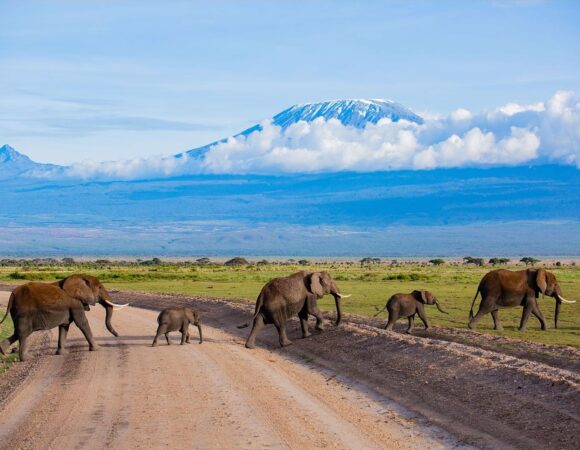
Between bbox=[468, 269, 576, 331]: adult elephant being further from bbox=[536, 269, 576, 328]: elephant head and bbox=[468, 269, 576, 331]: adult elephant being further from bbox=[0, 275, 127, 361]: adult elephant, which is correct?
bbox=[0, 275, 127, 361]: adult elephant

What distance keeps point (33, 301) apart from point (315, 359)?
22.1 feet

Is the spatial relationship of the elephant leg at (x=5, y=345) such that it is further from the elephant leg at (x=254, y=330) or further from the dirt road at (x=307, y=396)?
the elephant leg at (x=254, y=330)

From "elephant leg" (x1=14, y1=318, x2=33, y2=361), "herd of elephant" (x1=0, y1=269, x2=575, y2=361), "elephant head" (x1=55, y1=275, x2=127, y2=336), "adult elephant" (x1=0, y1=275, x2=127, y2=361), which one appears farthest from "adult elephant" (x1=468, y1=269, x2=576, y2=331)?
"elephant leg" (x1=14, y1=318, x2=33, y2=361)

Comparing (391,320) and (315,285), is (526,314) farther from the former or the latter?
(315,285)

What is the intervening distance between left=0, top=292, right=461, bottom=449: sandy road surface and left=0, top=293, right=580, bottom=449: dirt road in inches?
1.1

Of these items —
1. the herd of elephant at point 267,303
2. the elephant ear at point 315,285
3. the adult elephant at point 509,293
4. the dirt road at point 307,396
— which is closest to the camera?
the dirt road at point 307,396

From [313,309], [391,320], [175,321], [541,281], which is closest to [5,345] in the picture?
[175,321]

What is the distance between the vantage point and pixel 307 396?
749 inches

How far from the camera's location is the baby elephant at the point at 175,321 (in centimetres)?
2686

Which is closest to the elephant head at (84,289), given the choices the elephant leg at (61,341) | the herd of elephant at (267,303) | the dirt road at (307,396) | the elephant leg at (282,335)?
the herd of elephant at (267,303)

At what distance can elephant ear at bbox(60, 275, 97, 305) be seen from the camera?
26.5 m

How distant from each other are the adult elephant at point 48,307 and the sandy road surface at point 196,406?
74cm

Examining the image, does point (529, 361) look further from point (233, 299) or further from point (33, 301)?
point (233, 299)

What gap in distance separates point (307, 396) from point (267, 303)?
826cm
